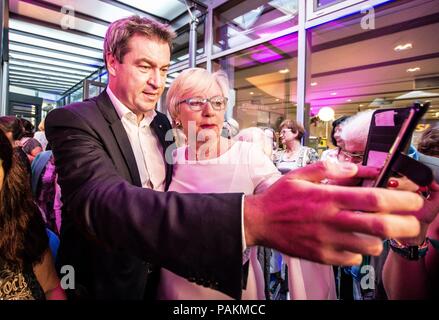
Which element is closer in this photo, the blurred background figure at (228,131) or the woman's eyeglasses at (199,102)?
the woman's eyeglasses at (199,102)

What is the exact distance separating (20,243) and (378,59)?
5.66m

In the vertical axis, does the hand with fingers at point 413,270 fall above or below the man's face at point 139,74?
below

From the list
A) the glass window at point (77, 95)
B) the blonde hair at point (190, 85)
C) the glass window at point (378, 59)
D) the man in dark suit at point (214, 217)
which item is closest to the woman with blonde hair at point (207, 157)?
the blonde hair at point (190, 85)

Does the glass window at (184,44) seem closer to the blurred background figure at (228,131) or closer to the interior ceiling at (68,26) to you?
the interior ceiling at (68,26)

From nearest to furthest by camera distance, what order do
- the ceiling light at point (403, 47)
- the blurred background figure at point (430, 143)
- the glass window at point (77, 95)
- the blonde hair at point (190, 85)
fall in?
the blonde hair at point (190, 85)
the blurred background figure at point (430, 143)
the ceiling light at point (403, 47)
the glass window at point (77, 95)

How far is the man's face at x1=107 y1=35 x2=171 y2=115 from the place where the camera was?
875 millimetres

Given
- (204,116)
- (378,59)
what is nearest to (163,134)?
(204,116)

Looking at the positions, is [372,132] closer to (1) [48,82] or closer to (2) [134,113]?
(2) [134,113]

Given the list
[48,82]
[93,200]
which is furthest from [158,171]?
[48,82]

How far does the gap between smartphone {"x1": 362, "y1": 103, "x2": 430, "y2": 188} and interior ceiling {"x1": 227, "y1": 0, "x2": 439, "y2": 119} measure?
211 centimetres

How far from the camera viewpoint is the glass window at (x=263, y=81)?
133 inches

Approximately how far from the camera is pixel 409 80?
4781 millimetres

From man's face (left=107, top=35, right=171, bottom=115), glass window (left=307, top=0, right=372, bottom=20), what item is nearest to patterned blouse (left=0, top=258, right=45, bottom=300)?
man's face (left=107, top=35, right=171, bottom=115)

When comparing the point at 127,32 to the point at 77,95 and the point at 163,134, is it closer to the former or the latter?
the point at 163,134
